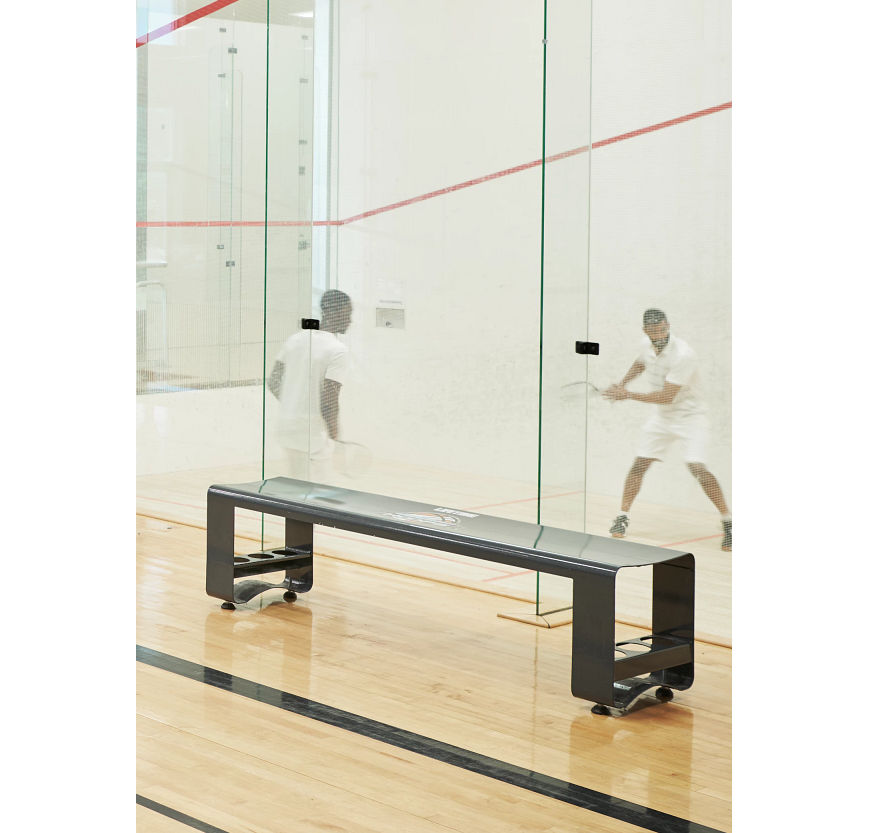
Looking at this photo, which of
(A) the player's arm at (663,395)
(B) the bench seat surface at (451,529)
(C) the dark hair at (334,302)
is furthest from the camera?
(C) the dark hair at (334,302)

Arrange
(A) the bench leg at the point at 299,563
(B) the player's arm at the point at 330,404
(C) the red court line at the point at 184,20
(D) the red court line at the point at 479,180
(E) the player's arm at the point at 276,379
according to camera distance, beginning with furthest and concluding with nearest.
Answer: (C) the red court line at the point at 184,20
(E) the player's arm at the point at 276,379
(B) the player's arm at the point at 330,404
(A) the bench leg at the point at 299,563
(D) the red court line at the point at 479,180

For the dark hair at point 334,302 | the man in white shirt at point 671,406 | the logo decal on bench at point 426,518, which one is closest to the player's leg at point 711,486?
the man in white shirt at point 671,406

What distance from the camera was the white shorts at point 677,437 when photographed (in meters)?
3.94

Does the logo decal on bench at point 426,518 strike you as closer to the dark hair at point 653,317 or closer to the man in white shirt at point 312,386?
the dark hair at point 653,317

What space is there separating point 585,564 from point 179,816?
1.28 m

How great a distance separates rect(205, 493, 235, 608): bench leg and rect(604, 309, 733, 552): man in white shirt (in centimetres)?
146

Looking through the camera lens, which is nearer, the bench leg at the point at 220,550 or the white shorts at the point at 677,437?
the white shorts at the point at 677,437

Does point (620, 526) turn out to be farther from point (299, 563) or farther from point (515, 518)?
point (299, 563)

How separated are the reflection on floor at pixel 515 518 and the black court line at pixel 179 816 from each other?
1.92 m

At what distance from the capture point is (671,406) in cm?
401

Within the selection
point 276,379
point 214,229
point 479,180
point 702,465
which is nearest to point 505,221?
point 479,180

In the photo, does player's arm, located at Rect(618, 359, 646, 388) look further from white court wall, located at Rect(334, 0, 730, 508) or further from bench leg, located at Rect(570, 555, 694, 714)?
bench leg, located at Rect(570, 555, 694, 714)
